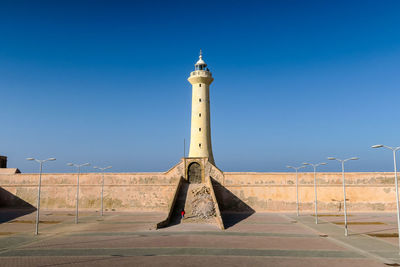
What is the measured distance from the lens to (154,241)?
2225 cm

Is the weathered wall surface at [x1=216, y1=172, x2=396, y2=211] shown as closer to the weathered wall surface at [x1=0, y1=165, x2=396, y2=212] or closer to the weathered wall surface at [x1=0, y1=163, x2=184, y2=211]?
the weathered wall surface at [x1=0, y1=165, x2=396, y2=212]

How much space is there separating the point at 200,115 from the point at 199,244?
1181 inches

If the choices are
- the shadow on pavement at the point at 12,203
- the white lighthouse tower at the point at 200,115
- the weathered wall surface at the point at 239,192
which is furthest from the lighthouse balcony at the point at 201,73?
the shadow on pavement at the point at 12,203

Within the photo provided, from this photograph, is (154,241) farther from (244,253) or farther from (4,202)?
(4,202)

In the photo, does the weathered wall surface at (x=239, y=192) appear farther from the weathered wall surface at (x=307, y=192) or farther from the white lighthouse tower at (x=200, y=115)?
the white lighthouse tower at (x=200, y=115)

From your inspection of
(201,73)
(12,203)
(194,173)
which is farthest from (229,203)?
(12,203)

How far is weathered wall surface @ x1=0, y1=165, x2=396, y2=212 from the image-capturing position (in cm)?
4250

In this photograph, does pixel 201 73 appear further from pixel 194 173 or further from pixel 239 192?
pixel 239 192

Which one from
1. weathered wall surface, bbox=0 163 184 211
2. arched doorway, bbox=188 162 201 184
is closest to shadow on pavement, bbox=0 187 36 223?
weathered wall surface, bbox=0 163 184 211

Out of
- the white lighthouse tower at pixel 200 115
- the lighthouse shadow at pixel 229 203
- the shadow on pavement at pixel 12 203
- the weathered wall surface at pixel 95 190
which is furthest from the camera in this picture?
the white lighthouse tower at pixel 200 115

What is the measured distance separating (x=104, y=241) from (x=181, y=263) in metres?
8.09

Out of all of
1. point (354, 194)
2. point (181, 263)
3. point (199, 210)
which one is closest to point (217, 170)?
point (199, 210)

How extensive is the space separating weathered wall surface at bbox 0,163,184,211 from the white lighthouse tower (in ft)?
19.3

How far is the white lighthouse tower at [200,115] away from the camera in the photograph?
4900cm
